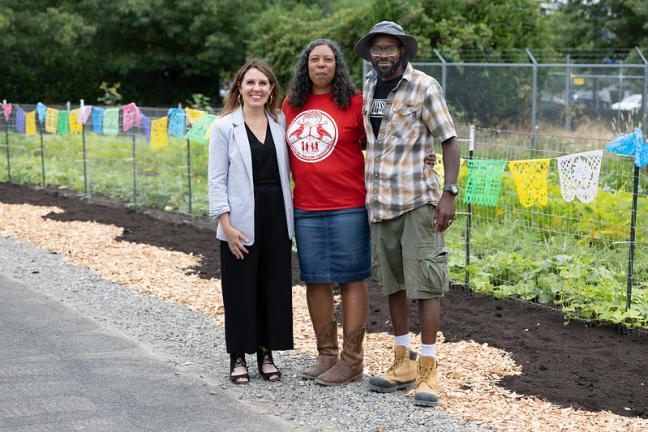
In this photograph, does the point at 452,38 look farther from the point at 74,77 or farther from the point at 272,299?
the point at 74,77

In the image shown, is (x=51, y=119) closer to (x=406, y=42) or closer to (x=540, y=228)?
(x=540, y=228)

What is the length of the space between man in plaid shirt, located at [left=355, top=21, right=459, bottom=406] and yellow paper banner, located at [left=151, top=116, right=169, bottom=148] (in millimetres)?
7203

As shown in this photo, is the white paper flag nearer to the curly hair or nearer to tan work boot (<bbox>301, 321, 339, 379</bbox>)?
the curly hair

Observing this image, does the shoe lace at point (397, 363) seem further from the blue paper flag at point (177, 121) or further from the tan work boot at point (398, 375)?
the blue paper flag at point (177, 121)

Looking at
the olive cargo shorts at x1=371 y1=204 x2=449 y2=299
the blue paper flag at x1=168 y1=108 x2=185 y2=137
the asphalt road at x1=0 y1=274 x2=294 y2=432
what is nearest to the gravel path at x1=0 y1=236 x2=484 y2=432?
the asphalt road at x1=0 y1=274 x2=294 y2=432

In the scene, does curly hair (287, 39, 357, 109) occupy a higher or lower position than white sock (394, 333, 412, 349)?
higher

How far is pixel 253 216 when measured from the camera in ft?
18.5

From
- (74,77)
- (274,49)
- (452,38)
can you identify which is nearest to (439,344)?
(452,38)

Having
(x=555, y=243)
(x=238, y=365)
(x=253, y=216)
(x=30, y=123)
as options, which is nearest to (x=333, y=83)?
(x=253, y=216)

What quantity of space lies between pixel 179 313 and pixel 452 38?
14.7m

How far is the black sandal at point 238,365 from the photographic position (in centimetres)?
577

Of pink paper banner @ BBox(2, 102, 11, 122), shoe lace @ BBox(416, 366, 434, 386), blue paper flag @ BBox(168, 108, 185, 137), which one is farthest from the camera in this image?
pink paper banner @ BBox(2, 102, 11, 122)

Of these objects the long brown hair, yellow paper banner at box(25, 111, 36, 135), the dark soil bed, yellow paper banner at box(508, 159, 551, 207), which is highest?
the long brown hair

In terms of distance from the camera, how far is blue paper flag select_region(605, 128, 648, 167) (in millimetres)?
6590
